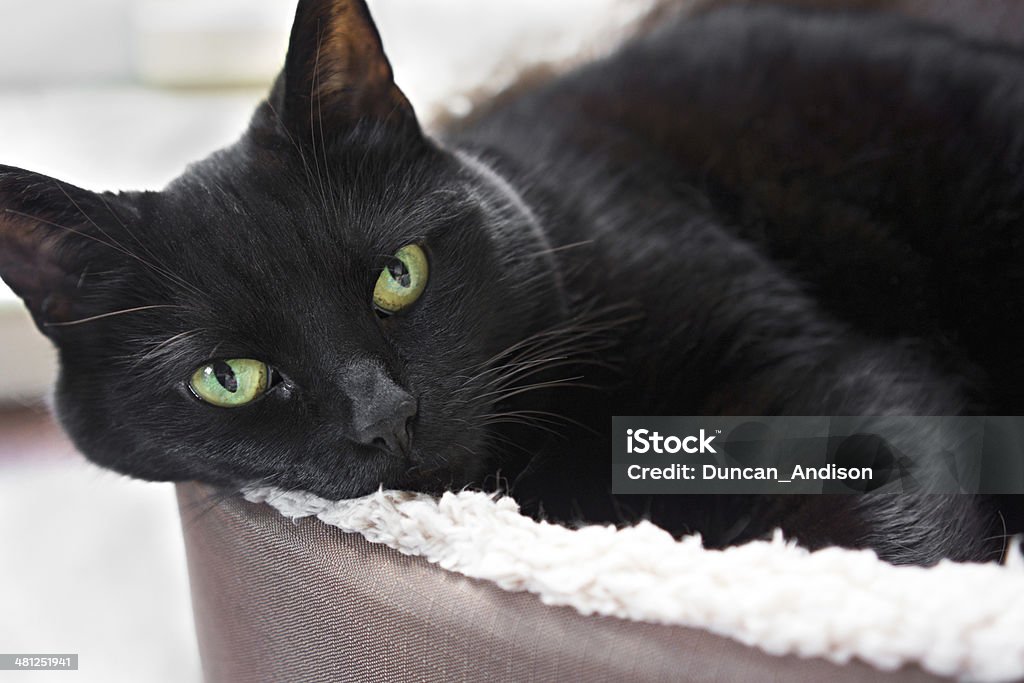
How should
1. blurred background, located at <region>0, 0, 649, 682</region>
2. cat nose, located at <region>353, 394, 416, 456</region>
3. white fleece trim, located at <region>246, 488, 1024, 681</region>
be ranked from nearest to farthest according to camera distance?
1. white fleece trim, located at <region>246, 488, 1024, 681</region>
2. cat nose, located at <region>353, 394, 416, 456</region>
3. blurred background, located at <region>0, 0, 649, 682</region>

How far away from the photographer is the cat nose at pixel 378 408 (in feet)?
2.42

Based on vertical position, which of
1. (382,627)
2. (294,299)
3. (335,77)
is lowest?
(382,627)

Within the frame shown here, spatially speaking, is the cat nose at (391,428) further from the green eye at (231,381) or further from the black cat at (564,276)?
the green eye at (231,381)

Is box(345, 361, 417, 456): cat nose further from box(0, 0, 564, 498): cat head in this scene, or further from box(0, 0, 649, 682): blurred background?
box(0, 0, 649, 682): blurred background

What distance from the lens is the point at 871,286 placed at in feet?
3.59

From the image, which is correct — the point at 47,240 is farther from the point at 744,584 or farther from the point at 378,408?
the point at 744,584

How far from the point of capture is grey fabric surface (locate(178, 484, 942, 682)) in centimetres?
61

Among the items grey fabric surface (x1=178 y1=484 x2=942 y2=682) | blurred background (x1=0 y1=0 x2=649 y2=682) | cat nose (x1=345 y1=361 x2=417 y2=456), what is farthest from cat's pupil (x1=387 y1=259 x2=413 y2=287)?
blurred background (x1=0 y1=0 x2=649 y2=682)

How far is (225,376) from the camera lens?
792mm

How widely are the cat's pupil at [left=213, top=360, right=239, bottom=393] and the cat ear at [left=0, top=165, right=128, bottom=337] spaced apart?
15cm

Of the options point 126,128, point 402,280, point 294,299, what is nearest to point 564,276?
point 402,280

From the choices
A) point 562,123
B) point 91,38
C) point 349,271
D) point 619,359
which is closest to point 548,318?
point 619,359

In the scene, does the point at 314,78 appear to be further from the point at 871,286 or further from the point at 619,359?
the point at 871,286

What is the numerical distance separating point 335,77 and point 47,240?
0.98 ft
